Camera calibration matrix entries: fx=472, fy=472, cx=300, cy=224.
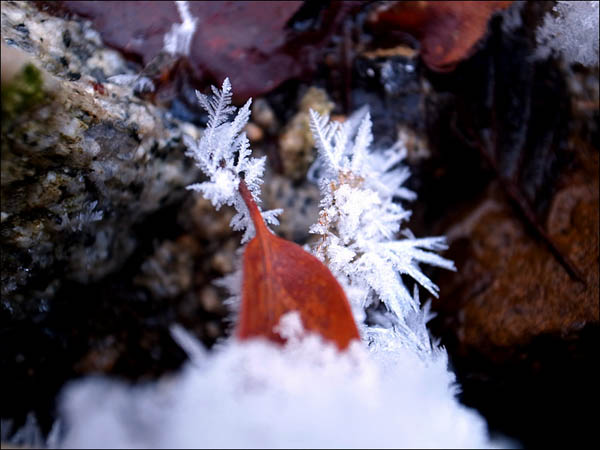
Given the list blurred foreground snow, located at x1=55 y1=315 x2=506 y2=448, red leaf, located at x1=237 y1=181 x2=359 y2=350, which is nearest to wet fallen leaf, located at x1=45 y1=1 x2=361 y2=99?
red leaf, located at x1=237 y1=181 x2=359 y2=350

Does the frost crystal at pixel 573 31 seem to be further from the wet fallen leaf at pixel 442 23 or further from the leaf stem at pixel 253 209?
the leaf stem at pixel 253 209

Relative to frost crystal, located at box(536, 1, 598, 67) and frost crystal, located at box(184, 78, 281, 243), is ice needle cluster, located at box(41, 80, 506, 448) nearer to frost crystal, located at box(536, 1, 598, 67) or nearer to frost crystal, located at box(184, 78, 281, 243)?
frost crystal, located at box(184, 78, 281, 243)

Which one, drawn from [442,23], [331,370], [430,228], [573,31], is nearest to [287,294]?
[331,370]

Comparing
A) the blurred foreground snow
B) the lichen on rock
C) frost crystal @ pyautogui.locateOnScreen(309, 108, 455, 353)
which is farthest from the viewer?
frost crystal @ pyautogui.locateOnScreen(309, 108, 455, 353)

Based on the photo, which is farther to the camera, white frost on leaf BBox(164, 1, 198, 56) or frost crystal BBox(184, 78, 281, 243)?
white frost on leaf BBox(164, 1, 198, 56)

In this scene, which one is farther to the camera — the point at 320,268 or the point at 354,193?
the point at 354,193

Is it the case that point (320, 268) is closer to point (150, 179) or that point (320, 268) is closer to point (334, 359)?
point (334, 359)

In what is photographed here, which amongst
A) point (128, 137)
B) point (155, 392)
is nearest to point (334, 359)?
point (128, 137)

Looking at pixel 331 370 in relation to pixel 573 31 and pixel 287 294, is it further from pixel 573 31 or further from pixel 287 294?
pixel 573 31
